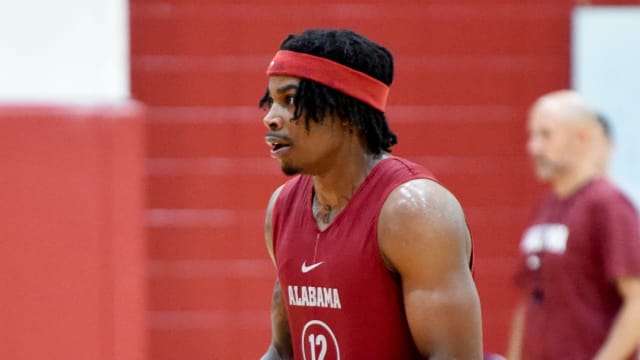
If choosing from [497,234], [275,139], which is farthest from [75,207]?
[497,234]

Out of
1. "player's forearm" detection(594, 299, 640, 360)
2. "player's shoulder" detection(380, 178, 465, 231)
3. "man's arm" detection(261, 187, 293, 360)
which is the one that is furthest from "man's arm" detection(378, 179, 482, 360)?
"player's forearm" detection(594, 299, 640, 360)

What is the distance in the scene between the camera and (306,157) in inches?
122

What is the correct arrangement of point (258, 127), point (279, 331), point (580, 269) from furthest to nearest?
point (258, 127), point (580, 269), point (279, 331)

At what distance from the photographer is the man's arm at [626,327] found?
443 cm

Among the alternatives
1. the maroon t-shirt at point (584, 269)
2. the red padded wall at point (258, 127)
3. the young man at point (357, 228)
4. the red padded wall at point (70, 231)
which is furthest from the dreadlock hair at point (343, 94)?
the red padded wall at point (258, 127)

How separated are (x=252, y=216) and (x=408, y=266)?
3.09 m

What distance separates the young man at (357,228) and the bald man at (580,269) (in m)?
1.56

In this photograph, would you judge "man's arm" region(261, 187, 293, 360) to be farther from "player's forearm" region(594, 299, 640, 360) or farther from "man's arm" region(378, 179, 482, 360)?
"player's forearm" region(594, 299, 640, 360)

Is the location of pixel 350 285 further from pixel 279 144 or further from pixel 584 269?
pixel 584 269

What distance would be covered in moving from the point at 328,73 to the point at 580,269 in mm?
1763

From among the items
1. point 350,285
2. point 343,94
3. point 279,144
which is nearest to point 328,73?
point 343,94

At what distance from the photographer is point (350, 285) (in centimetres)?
302

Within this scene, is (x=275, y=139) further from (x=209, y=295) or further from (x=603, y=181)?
(x=209, y=295)

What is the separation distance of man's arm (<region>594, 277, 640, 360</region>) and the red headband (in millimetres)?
1657
